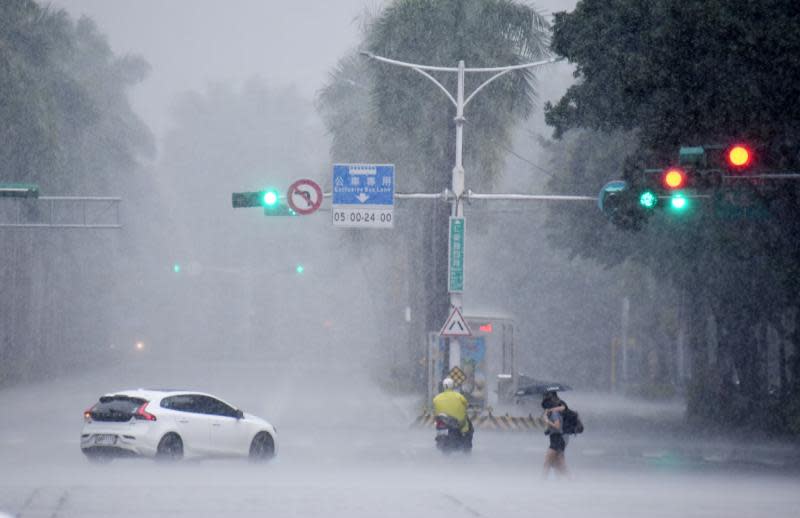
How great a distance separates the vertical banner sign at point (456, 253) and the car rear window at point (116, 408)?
40.3ft

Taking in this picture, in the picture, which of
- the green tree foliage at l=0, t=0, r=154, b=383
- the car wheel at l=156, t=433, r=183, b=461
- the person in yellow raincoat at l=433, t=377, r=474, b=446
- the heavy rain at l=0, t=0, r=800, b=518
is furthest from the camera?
the green tree foliage at l=0, t=0, r=154, b=383

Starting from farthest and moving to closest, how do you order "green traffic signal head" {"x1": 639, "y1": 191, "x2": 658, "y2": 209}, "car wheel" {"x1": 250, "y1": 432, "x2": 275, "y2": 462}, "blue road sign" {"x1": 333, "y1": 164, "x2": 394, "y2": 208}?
"blue road sign" {"x1": 333, "y1": 164, "x2": 394, "y2": 208} → "car wheel" {"x1": 250, "y1": 432, "x2": 275, "y2": 462} → "green traffic signal head" {"x1": 639, "y1": 191, "x2": 658, "y2": 209}

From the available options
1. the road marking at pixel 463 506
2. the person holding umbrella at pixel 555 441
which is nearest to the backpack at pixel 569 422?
the person holding umbrella at pixel 555 441

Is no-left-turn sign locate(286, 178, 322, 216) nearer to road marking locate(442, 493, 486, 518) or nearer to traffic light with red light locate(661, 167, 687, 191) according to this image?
traffic light with red light locate(661, 167, 687, 191)

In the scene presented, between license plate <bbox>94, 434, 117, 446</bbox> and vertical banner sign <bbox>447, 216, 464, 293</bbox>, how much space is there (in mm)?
12843

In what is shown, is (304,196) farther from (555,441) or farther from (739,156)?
(739,156)

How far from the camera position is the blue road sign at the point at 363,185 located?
31.8 m

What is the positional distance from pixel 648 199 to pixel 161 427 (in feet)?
29.7

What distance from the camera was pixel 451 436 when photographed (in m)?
26.0

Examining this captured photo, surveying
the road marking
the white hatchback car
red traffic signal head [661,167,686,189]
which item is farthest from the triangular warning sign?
the road marking

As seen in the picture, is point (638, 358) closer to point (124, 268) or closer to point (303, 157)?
point (124, 268)

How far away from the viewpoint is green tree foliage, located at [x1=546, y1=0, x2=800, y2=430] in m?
24.3

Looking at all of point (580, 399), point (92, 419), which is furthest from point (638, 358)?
point (92, 419)

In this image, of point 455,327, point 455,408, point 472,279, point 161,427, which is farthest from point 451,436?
point 472,279
